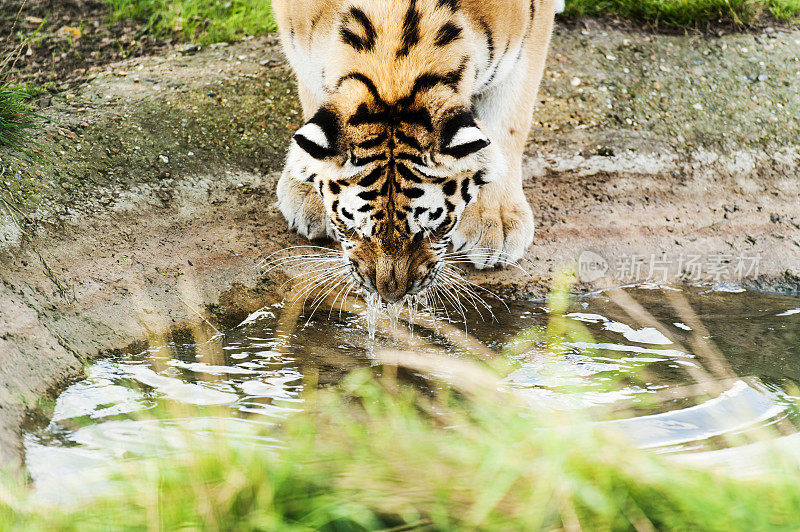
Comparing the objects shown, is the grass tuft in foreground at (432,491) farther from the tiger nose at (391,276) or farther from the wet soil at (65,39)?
the wet soil at (65,39)

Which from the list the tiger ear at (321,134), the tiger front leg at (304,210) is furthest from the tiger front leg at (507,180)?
the tiger ear at (321,134)

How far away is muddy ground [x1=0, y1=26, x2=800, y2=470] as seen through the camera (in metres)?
2.83

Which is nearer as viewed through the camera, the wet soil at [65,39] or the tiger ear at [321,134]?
the tiger ear at [321,134]

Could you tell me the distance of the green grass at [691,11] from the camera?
4.91 m

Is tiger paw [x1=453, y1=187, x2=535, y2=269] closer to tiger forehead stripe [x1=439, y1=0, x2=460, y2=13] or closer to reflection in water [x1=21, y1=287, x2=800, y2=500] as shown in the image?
reflection in water [x1=21, y1=287, x2=800, y2=500]

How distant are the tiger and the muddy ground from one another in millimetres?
683

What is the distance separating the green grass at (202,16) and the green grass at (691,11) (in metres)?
1.88

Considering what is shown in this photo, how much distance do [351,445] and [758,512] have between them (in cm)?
80

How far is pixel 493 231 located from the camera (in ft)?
11.3

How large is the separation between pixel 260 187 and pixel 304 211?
0.36 metres

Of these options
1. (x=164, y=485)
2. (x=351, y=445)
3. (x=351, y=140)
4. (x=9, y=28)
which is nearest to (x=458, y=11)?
(x=351, y=140)

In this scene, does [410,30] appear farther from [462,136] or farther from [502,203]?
[502,203]

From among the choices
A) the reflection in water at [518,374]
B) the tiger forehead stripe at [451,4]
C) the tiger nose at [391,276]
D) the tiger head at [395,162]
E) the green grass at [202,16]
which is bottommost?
the reflection in water at [518,374]

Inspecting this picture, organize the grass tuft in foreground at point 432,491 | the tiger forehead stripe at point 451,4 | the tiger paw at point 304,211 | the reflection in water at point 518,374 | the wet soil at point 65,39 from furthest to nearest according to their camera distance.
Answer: the wet soil at point 65,39, the tiger paw at point 304,211, the tiger forehead stripe at point 451,4, the reflection in water at point 518,374, the grass tuft in foreground at point 432,491
